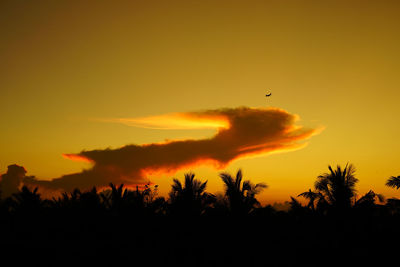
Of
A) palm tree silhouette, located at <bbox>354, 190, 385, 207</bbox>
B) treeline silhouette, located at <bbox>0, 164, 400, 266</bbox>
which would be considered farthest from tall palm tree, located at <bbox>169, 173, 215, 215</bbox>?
palm tree silhouette, located at <bbox>354, 190, 385, 207</bbox>

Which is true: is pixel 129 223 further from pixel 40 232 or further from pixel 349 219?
pixel 349 219

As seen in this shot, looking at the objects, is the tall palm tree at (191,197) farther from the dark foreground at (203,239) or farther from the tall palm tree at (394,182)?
the tall palm tree at (394,182)

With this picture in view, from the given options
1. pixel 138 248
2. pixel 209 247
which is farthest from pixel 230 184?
pixel 138 248

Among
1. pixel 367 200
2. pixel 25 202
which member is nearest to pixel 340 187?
pixel 367 200

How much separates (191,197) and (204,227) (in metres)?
2.35

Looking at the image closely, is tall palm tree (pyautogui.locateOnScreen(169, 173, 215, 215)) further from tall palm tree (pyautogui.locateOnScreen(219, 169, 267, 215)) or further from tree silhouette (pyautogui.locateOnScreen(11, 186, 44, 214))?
tree silhouette (pyautogui.locateOnScreen(11, 186, 44, 214))

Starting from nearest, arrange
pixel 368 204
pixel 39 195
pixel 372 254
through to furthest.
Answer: pixel 372 254 → pixel 368 204 → pixel 39 195

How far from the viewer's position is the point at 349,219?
2080 centimetres

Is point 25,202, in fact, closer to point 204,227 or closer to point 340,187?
point 204,227

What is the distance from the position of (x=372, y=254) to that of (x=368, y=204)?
3.17 meters

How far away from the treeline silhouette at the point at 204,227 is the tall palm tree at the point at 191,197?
0.07m

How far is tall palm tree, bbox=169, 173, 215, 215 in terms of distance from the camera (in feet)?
76.9

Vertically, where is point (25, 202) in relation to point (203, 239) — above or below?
above

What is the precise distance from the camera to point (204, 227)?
76.1 ft
